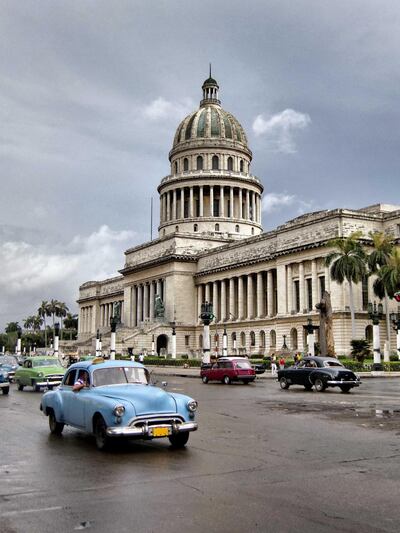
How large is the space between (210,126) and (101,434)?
335 ft

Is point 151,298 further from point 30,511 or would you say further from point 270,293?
point 30,511

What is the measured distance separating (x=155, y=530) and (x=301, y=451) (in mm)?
5862

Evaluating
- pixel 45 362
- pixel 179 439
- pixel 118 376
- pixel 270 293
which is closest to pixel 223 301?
pixel 270 293

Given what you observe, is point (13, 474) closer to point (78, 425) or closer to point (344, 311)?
point (78, 425)

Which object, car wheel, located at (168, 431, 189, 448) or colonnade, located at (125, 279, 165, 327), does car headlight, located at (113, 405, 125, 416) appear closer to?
car wheel, located at (168, 431, 189, 448)

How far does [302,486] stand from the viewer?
29.8 ft

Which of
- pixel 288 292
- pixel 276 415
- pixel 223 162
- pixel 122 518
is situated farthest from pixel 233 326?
pixel 122 518

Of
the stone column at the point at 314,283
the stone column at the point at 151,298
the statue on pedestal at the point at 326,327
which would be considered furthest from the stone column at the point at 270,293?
the statue on pedestal at the point at 326,327

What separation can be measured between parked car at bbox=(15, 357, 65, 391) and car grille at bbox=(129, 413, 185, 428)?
18.0 metres

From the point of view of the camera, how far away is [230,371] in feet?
120

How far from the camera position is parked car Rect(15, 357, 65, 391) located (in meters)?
29.2

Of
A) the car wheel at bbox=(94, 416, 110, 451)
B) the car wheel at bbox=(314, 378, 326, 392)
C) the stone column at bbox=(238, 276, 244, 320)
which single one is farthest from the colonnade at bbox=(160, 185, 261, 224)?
the car wheel at bbox=(94, 416, 110, 451)

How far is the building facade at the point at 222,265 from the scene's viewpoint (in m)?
70.1

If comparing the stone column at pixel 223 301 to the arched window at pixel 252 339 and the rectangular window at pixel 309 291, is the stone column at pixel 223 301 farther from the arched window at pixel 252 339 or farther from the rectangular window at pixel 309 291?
the rectangular window at pixel 309 291
